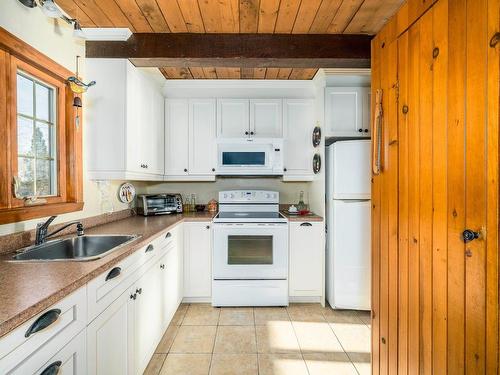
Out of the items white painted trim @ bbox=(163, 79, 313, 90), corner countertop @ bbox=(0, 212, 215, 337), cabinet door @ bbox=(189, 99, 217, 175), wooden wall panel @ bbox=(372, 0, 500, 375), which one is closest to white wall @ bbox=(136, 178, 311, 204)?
cabinet door @ bbox=(189, 99, 217, 175)

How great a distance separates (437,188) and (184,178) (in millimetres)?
2578

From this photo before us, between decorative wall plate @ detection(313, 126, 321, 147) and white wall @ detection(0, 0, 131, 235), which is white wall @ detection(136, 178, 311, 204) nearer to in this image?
decorative wall plate @ detection(313, 126, 321, 147)

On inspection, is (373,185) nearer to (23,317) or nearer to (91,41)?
(23,317)

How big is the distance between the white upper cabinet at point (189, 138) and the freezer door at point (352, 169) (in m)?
1.35

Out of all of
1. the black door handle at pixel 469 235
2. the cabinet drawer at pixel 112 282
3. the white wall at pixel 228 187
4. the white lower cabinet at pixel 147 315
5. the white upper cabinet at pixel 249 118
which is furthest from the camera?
the white wall at pixel 228 187

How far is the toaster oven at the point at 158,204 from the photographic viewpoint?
9.75 feet

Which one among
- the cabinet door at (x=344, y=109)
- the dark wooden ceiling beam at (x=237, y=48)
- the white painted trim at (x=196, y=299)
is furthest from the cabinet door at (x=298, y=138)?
the white painted trim at (x=196, y=299)

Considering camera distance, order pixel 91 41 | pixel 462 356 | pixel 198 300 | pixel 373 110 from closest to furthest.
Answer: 1. pixel 462 356
2. pixel 373 110
3. pixel 91 41
4. pixel 198 300

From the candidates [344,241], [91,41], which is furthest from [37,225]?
[344,241]

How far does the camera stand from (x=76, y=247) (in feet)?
5.90

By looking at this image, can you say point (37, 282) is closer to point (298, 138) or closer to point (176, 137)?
point (176, 137)

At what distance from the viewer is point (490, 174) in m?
0.81

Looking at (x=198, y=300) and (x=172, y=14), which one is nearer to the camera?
(x=172, y=14)

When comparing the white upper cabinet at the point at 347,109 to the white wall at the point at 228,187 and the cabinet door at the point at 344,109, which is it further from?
the white wall at the point at 228,187
